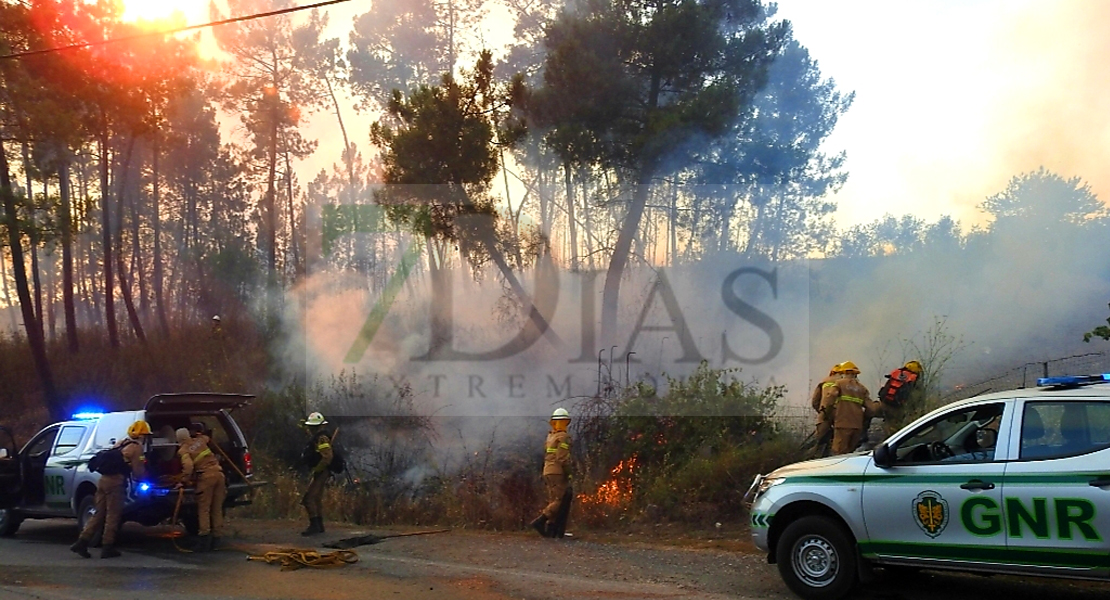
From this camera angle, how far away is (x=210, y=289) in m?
33.0

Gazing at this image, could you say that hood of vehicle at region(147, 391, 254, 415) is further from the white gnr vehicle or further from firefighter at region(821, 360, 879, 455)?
firefighter at region(821, 360, 879, 455)

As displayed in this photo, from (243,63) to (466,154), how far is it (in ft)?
55.8

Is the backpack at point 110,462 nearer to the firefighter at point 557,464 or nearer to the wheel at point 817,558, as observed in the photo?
the firefighter at point 557,464

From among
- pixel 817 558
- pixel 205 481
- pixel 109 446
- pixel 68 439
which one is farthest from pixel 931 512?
pixel 68 439

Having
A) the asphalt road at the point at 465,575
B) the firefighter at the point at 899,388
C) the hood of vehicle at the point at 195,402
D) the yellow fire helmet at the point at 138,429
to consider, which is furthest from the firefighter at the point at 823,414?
the yellow fire helmet at the point at 138,429

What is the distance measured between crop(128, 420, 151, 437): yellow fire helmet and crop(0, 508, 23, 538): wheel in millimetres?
3150

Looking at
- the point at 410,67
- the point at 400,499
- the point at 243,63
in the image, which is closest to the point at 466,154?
the point at 400,499

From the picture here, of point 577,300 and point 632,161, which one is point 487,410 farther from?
point 632,161

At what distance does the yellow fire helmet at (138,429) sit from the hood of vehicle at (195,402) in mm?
302

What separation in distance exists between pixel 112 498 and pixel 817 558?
766cm

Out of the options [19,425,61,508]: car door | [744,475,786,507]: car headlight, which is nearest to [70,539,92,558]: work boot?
[19,425,61,508]: car door

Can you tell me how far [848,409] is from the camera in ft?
33.0

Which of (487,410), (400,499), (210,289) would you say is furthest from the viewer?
(210,289)

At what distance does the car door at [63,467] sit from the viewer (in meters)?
11.2
